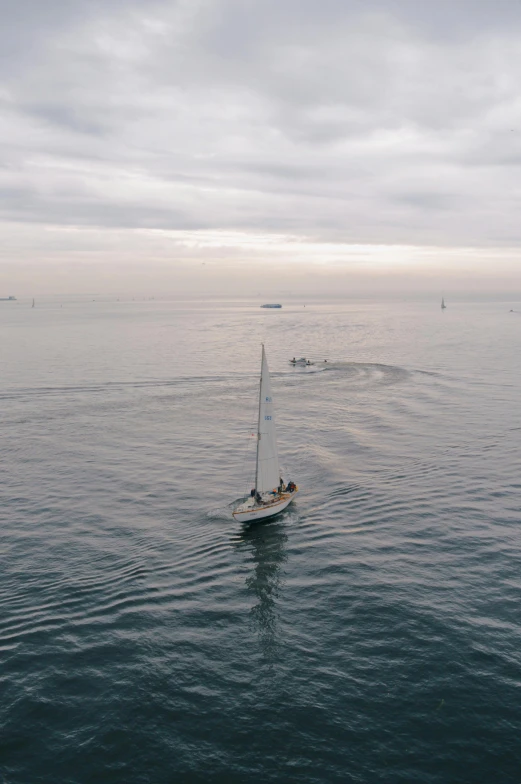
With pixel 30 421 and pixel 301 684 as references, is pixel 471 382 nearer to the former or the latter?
pixel 30 421

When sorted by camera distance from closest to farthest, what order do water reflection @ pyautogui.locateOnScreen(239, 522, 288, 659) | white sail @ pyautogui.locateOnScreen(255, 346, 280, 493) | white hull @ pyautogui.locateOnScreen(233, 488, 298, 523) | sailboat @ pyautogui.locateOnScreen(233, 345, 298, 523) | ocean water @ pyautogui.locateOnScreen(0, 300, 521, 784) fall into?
ocean water @ pyautogui.locateOnScreen(0, 300, 521, 784) < water reflection @ pyautogui.locateOnScreen(239, 522, 288, 659) < white hull @ pyautogui.locateOnScreen(233, 488, 298, 523) < sailboat @ pyautogui.locateOnScreen(233, 345, 298, 523) < white sail @ pyautogui.locateOnScreen(255, 346, 280, 493)

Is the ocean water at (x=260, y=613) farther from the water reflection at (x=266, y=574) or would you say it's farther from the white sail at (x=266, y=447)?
the white sail at (x=266, y=447)

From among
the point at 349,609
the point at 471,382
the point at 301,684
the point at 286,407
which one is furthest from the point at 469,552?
the point at 471,382

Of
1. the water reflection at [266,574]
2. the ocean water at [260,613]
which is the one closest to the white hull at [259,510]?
the water reflection at [266,574]

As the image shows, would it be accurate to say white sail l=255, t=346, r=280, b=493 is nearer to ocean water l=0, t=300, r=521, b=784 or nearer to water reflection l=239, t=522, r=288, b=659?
ocean water l=0, t=300, r=521, b=784

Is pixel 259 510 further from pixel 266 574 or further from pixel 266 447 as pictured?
pixel 266 574

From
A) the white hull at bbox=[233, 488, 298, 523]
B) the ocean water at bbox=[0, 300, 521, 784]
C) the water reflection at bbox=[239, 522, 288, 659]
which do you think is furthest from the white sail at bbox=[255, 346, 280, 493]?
the water reflection at bbox=[239, 522, 288, 659]

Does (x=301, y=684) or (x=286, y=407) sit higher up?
(x=286, y=407)
